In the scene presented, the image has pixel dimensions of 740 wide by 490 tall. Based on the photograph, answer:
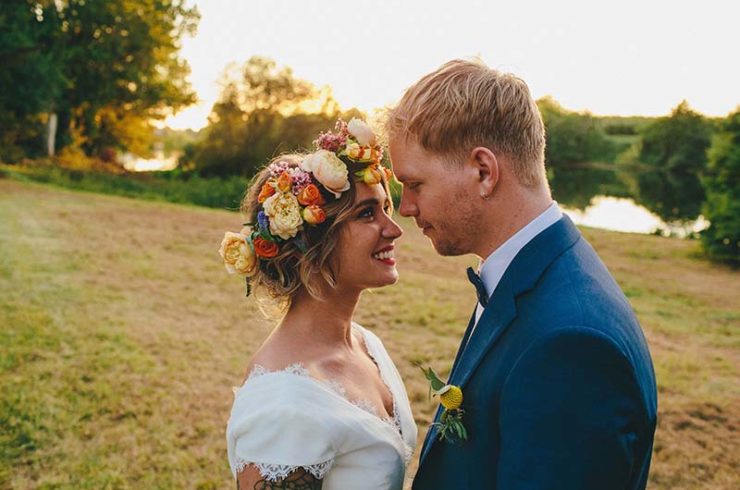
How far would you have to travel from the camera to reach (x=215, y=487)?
512 centimetres

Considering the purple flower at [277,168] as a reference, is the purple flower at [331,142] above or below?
above

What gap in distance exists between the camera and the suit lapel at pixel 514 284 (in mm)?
1926

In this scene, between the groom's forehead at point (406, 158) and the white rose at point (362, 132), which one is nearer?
the groom's forehead at point (406, 158)

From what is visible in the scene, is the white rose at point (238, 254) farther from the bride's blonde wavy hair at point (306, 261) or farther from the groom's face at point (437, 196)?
the groom's face at point (437, 196)

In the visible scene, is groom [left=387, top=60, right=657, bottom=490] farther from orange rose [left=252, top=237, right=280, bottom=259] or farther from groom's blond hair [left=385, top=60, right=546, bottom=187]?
orange rose [left=252, top=237, right=280, bottom=259]

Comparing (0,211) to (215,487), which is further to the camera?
(0,211)

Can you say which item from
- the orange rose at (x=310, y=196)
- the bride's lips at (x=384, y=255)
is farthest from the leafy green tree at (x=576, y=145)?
the orange rose at (x=310, y=196)

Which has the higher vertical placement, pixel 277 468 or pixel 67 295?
pixel 277 468

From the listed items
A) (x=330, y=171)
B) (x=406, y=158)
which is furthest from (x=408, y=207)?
(x=330, y=171)

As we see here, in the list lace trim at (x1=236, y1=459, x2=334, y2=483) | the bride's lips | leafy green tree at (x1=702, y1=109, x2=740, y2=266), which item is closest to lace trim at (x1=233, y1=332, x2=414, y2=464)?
lace trim at (x1=236, y1=459, x2=334, y2=483)

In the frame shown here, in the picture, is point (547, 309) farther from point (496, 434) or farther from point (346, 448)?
point (346, 448)

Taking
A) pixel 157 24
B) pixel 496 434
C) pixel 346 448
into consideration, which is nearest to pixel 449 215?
pixel 496 434

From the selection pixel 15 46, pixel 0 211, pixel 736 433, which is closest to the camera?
pixel 736 433

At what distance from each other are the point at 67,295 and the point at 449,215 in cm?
875
